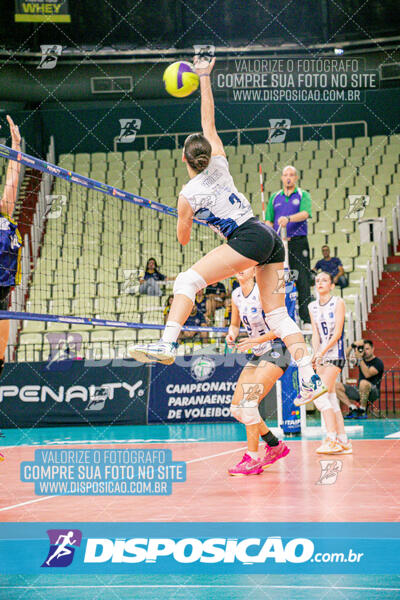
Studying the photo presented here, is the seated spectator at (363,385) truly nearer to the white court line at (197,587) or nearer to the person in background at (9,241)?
the person in background at (9,241)

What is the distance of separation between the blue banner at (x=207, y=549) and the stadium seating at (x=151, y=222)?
947 centimetres

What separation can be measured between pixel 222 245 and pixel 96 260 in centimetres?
1158

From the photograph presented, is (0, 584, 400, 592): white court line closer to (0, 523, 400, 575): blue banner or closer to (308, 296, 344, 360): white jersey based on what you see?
(0, 523, 400, 575): blue banner

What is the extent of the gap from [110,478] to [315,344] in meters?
2.89

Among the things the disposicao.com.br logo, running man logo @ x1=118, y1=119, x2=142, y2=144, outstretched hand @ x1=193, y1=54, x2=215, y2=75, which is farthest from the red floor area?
running man logo @ x1=118, y1=119, x2=142, y2=144

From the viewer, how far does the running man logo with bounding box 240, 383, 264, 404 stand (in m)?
5.80

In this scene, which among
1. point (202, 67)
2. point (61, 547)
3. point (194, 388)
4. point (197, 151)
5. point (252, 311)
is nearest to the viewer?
point (61, 547)

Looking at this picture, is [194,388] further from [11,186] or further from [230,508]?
[230,508]

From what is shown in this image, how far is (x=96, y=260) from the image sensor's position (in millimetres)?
15516

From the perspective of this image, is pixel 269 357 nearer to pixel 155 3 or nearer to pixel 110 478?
pixel 110 478

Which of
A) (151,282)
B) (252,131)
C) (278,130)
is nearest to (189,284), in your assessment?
(151,282)

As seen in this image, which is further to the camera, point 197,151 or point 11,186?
point 11,186

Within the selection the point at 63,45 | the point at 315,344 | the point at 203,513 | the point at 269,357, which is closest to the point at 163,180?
the point at 63,45

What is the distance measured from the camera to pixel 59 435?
9.86 m
